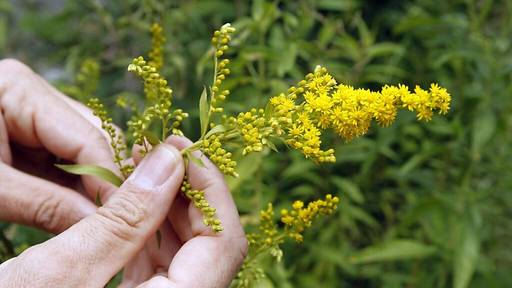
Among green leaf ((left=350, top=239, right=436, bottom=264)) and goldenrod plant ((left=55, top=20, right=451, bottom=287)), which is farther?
green leaf ((left=350, top=239, right=436, bottom=264))

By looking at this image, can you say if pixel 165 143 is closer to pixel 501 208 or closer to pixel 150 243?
pixel 150 243

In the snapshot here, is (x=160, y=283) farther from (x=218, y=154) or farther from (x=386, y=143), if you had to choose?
(x=386, y=143)

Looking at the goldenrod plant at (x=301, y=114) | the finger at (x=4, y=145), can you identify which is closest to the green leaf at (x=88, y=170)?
the goldenrod plant at (x=301, y=114)

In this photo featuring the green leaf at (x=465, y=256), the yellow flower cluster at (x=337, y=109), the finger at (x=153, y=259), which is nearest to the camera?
the yellow flower cluster at (x=337, y=109)

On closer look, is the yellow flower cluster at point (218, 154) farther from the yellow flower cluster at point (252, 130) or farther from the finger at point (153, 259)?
the finger at point (153, 259)

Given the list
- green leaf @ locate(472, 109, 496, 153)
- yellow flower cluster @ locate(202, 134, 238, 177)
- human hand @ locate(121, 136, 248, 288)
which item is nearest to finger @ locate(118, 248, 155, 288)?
human hand @ locate(121, 136, 248, 288)

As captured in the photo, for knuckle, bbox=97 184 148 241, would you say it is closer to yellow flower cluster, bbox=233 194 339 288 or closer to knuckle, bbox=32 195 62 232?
yellow flower cluster, bbox=233 194 339 288

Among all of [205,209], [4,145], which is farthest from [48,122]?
[205,209]
